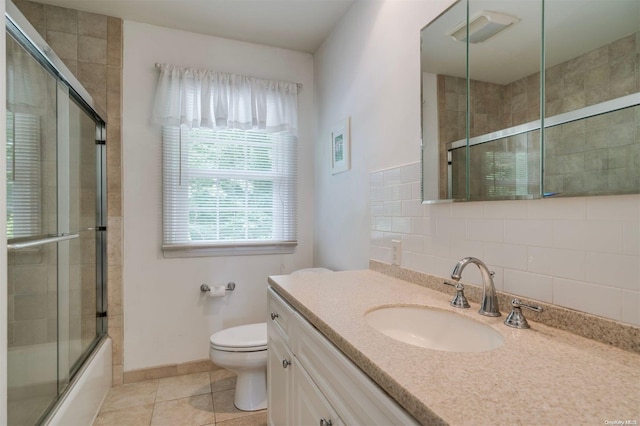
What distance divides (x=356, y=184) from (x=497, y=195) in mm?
1021

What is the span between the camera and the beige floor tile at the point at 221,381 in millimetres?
2211

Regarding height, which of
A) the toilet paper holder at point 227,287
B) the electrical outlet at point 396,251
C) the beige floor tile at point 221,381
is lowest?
the beige floor tile at point 221,381

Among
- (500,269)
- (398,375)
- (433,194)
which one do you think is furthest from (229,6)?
(398,375)

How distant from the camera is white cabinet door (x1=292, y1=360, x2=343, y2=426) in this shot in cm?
93

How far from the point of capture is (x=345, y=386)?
835 millimetres

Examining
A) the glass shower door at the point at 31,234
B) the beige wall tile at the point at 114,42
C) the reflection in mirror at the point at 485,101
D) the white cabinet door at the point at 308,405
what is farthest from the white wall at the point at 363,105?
the glass shower door at the point at 31,234

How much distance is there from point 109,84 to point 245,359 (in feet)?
6.58

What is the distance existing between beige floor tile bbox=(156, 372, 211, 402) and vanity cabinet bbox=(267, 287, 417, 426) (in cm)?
84

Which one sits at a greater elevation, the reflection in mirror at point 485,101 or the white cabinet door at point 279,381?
the reflection in mirror at point 485,101

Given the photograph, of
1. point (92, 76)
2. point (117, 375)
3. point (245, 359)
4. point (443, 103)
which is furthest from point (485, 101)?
point (117, 375)

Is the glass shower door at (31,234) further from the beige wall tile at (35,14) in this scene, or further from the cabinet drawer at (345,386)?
the cabinet drawer at (345,386)

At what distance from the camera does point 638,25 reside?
0.75 meters

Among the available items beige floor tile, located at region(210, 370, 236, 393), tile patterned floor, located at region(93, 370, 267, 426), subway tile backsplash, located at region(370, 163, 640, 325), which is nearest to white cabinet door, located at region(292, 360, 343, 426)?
subway tile backsplash, located at region(370, 163, 640, 325)

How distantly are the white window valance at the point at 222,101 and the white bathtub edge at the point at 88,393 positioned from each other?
1.55m
